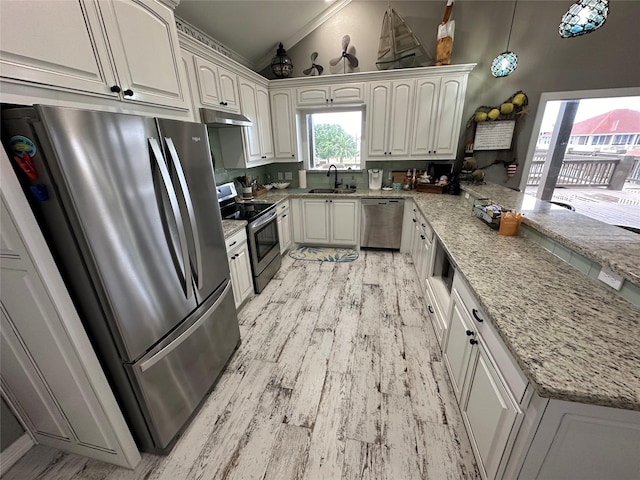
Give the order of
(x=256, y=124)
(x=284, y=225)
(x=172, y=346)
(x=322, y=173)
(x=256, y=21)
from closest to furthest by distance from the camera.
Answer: (x=172, y=346) → (x=256, y=21) → (x=256, y=124) → (x=284, y=225) → (x=322, y=173)

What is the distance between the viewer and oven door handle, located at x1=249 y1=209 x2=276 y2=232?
8.32ft

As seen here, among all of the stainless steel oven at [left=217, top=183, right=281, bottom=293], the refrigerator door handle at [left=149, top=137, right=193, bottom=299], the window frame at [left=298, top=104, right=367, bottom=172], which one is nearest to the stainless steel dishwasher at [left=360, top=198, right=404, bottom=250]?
the window frame at [left=298, top=104, right=367, bottom=172]

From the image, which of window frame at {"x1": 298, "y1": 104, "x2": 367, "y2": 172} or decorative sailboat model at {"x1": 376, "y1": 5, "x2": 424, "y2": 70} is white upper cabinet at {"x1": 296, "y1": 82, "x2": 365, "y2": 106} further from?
decorative sailboat model at {"x1": 376, "y1": 5, "x2": 424, "y2": 70}

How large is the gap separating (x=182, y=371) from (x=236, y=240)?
3.77 feet

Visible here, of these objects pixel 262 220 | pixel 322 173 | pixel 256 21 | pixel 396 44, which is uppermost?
pixel 256 21

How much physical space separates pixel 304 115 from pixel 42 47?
3.28 m

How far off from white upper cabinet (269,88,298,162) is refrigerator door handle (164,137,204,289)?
259cm

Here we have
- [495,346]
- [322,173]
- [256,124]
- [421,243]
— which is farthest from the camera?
[322,173]

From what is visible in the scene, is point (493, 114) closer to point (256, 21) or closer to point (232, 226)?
point (256, 21)

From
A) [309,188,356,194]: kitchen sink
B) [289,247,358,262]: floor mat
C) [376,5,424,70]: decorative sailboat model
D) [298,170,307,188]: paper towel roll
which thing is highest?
[376,5,424,70]: decorative sailboat model

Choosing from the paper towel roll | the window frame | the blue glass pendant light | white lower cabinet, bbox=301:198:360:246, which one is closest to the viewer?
the blue glass pendant light

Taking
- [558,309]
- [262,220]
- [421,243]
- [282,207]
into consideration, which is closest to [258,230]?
[262,220]

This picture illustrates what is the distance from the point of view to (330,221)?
146 inches

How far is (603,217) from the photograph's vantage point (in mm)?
3387
